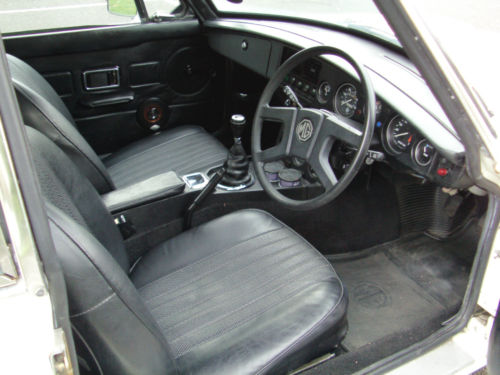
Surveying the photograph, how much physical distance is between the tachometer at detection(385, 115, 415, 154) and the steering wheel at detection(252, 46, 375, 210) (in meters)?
0.11

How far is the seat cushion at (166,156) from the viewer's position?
82.0 inches

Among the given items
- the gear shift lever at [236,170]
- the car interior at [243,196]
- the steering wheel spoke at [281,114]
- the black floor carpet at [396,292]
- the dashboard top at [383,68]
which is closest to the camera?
the car interior at [243,196]

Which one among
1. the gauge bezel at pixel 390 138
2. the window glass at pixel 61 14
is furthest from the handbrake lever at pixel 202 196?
the window glass at pixel 61 14

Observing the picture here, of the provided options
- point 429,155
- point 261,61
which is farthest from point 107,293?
point 261,61

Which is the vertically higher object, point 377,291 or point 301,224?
point 301,224

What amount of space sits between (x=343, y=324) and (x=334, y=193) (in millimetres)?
377

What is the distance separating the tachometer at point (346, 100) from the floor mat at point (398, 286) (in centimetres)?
75

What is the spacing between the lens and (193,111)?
106 inches

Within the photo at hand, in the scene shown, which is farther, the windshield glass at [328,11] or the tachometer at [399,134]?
the windshield glass at [328,11]

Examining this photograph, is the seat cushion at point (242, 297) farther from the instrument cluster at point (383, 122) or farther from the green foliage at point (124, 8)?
the green foliage at point (124, 8)

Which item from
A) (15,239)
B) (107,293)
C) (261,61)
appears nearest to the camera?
(15,239)

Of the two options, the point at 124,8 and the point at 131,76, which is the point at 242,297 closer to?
the point at 131,76

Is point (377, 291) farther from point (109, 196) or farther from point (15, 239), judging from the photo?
point (15, 239)

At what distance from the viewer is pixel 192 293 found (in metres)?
1.39
